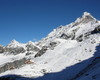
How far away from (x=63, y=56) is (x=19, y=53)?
109 metres

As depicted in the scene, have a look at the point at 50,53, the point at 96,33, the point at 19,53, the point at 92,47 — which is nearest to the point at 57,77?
the point at 92,47

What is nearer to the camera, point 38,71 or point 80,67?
point 80,67

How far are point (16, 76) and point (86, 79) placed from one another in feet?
97.0

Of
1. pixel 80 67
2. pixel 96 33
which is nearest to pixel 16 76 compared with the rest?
pixel 80 67

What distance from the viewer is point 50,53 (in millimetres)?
91562

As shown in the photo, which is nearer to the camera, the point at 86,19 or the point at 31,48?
the point at 86,19

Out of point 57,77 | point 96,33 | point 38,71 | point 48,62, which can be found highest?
point 96,33

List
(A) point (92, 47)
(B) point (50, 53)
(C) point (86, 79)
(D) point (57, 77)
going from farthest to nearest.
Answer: (B) point (50, 53) → (A) point (92, 47) → (D) point (57, 77) → (C) point (86, 79)

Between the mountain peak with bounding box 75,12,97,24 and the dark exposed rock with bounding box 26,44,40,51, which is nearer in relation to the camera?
the mountain peak with bounding box 75,12,97,24

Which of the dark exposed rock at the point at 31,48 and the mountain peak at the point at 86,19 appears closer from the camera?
the mountain peak at the point at 86,19

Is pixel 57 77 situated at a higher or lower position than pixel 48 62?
lower

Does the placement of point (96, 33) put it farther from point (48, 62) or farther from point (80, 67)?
point (80, 67)

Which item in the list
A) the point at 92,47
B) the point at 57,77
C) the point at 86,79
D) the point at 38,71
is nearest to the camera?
the point at 86,79

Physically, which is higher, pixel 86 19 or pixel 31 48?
pixel 86 19
